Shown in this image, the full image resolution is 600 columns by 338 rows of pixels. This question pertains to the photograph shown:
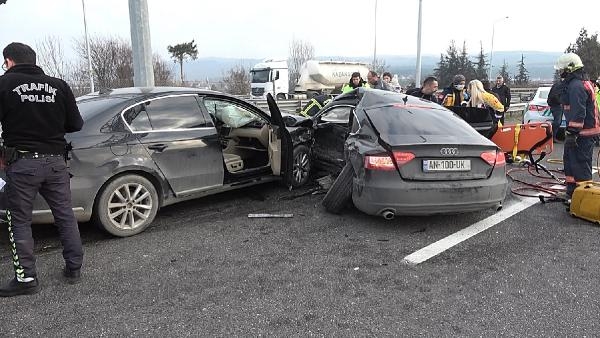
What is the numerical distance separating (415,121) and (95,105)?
10.9 feet

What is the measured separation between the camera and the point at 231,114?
6078 mm

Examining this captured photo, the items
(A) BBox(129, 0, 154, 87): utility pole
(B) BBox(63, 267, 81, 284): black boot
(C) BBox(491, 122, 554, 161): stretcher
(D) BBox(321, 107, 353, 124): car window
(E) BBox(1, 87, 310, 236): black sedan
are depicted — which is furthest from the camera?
(A) BBox(129, 0, 154, 87): utility pole

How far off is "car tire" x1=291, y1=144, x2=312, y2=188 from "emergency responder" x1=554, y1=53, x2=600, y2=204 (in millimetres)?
3262

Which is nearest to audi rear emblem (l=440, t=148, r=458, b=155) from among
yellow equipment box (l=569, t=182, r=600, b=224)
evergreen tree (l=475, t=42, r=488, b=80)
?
yellow equipment box (l=569, t=182, r=600, b=224)

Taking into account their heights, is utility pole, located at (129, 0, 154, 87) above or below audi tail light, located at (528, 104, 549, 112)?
above

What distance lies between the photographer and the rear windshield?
493 cm

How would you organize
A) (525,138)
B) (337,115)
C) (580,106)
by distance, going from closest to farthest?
1. (580,106)
2. (337,115)
3. (525,138)

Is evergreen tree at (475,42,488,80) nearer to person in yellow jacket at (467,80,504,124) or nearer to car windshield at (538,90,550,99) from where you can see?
car windshield at (538,90,550,99)

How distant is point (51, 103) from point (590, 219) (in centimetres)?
519

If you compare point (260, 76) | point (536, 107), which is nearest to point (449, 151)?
point (536, 107)

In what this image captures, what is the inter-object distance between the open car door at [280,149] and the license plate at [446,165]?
1968mm

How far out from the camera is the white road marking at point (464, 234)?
4.15 meters

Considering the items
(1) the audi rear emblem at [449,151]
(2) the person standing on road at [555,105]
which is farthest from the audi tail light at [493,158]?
(2) the person standing on road at [555,105]

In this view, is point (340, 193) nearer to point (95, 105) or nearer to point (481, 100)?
point (95, 105)
